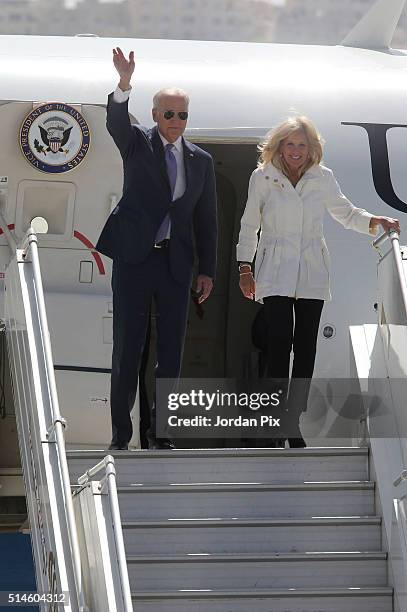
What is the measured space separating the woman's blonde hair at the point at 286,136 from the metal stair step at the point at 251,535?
2014 millimetres

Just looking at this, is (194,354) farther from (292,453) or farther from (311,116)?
(292,453)

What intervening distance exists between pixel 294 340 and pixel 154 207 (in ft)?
3.67

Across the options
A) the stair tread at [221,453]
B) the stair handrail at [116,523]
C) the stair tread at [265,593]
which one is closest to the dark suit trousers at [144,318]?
the stair tread at [221,453]

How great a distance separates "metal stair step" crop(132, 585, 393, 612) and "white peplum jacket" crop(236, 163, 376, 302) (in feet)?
5.52

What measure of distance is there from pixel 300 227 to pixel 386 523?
1748 millimetres

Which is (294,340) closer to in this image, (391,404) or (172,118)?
(391,404)

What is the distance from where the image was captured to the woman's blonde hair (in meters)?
7.38

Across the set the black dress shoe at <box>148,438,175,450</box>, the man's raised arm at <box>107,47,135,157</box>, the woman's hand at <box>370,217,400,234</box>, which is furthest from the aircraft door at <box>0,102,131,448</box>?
the woman's hand at <box>370,217,400,234</box>

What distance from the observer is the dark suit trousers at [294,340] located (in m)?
7.41

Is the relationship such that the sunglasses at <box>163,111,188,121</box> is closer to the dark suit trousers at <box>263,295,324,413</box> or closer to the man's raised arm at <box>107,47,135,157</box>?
the man's raised arm at <box>107,47,135,157</box>

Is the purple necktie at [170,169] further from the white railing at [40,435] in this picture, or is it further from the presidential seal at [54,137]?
the presidential seal at [54,137]

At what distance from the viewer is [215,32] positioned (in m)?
16.0

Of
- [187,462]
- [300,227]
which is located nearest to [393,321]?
[300,227]

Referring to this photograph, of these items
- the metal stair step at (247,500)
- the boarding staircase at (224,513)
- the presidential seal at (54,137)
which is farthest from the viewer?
the presidential seal at (54,137)
